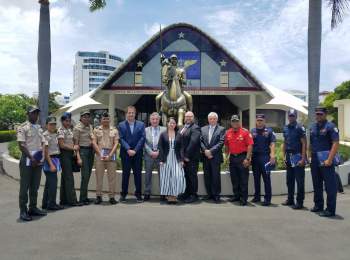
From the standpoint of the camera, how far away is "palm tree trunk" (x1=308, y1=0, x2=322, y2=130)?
1183 centimetres

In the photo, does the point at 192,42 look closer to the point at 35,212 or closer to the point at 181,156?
the point at 181,156

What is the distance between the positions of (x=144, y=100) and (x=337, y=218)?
84.5 feet

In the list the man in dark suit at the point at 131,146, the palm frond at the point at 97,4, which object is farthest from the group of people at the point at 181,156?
the palm frond at the point at 97,4

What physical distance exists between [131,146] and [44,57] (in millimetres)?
6315

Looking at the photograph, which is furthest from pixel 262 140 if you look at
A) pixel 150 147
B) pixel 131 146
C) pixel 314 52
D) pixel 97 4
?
pixel 97 4

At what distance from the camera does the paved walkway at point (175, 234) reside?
15.5 ft

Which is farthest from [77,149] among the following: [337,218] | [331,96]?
[331,96]

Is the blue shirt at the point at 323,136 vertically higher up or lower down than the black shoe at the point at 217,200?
higher up

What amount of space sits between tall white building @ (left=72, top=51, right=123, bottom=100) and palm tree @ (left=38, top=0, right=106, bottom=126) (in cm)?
11565

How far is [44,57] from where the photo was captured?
41.9 feet

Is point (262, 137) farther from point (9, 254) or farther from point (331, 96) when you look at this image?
point (331, 96)

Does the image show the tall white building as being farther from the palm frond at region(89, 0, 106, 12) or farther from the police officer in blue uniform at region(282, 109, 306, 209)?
the police officer in blue uniform at region(282, 109, 306, 209)

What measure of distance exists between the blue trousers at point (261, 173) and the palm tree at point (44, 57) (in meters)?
7.26

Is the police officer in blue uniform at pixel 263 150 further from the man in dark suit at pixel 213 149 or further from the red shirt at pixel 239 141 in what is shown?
the man in dark suit at pixel 213 149
